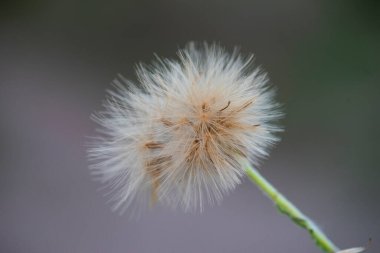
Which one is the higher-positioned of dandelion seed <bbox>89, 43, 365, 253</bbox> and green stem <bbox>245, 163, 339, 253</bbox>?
dandelion seed <bbox>89, 43, 365, 253</bbox>

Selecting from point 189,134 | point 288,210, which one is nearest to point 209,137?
point 189,134

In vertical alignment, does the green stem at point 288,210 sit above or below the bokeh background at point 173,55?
below

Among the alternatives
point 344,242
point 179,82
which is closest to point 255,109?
point 179,82

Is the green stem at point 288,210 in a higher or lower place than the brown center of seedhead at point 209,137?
lower

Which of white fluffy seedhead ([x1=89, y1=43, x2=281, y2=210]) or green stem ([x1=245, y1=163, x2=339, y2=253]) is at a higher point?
white fluffy seedhead ([x1=89, y1=43, x2=281, y2=210])

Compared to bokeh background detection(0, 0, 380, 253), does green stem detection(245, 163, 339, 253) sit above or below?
below

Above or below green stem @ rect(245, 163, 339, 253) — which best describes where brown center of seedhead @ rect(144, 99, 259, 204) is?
above

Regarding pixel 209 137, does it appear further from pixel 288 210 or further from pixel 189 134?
pixel 288 210

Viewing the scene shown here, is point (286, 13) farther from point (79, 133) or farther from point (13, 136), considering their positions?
point (13, 136)
